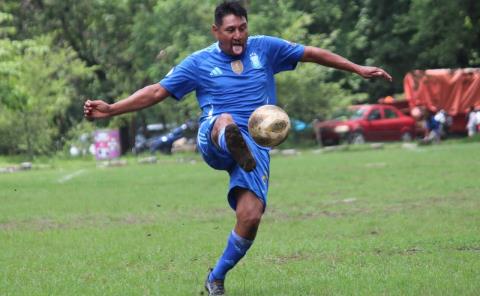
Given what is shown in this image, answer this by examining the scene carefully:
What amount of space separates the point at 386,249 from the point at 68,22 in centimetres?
3915

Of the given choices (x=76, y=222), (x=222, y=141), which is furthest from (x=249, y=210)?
(x=76, y=222)

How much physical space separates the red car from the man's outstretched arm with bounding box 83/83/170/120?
3449cm

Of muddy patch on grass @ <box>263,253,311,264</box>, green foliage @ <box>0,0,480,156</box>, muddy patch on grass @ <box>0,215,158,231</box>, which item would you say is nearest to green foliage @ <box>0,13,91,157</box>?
green foliage @ <box>0,0,480,156</box>

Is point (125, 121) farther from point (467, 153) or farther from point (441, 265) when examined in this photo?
point (441, 265)

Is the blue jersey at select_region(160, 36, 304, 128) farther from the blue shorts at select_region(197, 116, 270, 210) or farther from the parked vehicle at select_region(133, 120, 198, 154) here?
the parked vehicle at select_region(133, 120, 198, 154)

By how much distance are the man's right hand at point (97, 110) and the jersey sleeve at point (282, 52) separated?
1251 millimetres

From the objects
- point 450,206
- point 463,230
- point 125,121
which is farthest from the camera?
point 125,121

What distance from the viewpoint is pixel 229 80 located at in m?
7.68

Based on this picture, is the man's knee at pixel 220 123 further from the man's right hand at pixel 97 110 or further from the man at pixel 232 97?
the man's right hand at pixel 97 110

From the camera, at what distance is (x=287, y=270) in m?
8.97

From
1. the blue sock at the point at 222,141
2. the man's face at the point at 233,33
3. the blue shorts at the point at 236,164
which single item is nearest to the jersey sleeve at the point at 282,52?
the man's face at the point at 233,33

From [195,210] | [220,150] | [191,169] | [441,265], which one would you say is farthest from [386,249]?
[191,169]

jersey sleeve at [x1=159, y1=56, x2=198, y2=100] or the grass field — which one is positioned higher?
jersey sleeve at [x1=159, y1=56, x2=198, y2=100]

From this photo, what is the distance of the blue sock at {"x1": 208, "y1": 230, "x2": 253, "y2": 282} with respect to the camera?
759cm
